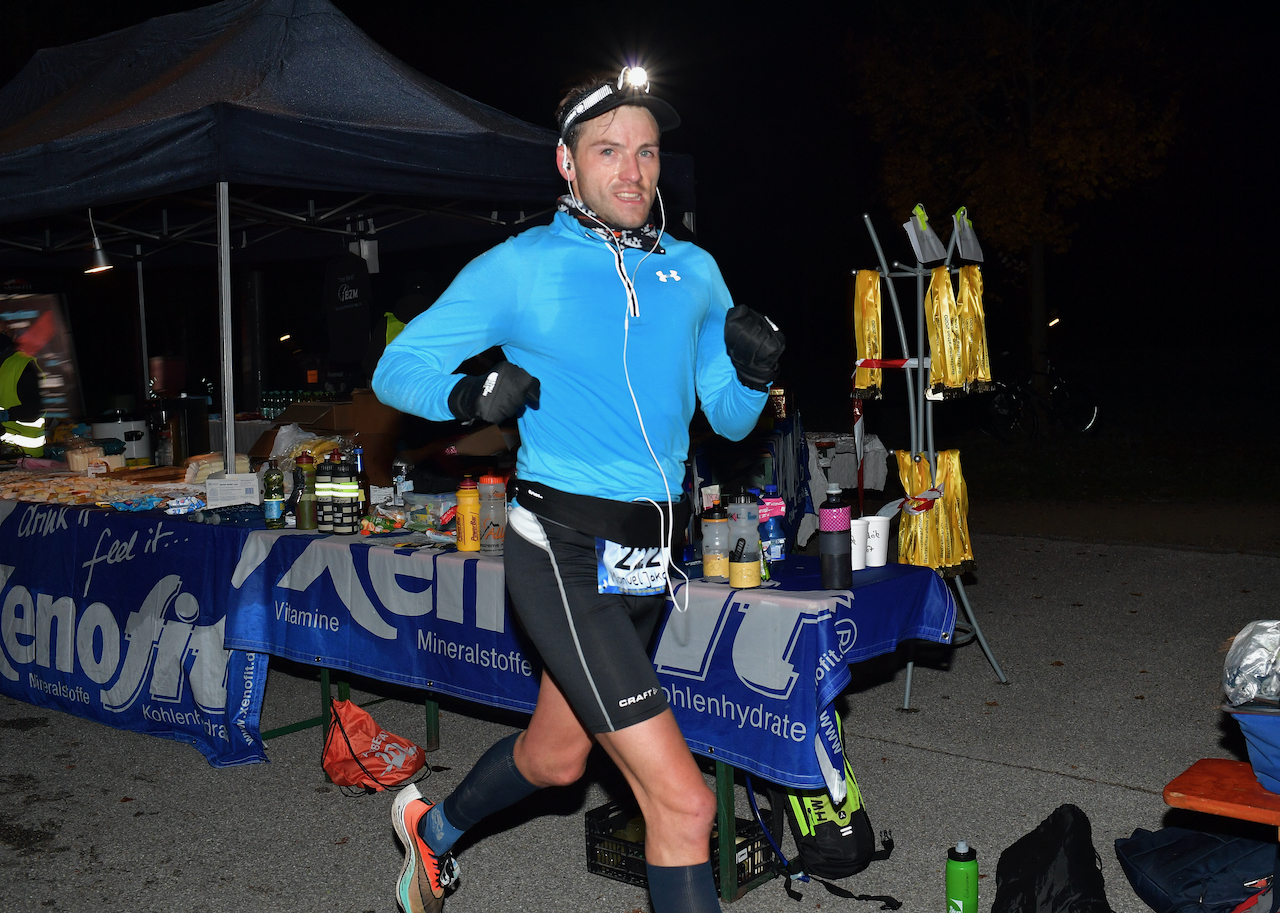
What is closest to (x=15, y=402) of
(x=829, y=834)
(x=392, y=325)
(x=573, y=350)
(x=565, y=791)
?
(x=392, y=325)

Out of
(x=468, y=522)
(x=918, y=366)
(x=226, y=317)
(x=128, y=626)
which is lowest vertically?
(x=128, y=626)

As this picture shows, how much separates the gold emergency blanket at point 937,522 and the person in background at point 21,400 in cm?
595

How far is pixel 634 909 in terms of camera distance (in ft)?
11.6

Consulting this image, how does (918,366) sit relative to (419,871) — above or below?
above

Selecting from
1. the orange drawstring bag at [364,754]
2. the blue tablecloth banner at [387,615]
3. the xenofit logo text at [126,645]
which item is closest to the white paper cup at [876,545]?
the blue tablecloth banner at [387,615]

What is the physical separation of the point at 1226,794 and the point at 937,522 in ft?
7.37

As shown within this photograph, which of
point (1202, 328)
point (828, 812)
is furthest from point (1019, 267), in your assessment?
point (1202, 328)

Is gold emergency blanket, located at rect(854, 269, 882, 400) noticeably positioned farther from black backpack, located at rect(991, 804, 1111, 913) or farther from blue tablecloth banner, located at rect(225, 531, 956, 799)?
black backpack, located at rect(991, 804, 1111, 913)

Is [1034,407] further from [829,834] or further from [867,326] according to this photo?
[829,834]

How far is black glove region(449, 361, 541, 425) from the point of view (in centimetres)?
238

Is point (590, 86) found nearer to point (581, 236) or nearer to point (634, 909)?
point (581, 236)

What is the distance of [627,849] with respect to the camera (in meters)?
3.65

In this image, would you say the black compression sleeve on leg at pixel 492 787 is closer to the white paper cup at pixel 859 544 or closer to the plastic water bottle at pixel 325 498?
the white paper cup at pixel 859 544

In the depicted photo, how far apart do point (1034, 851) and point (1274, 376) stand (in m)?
27.3
